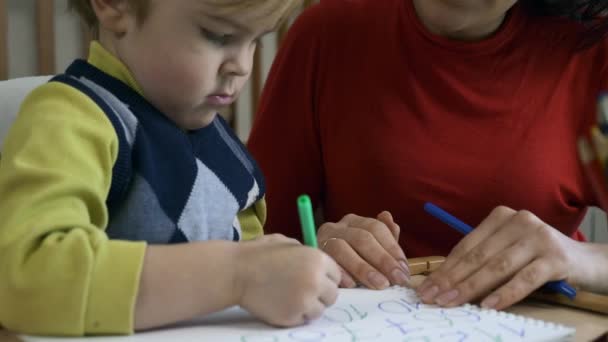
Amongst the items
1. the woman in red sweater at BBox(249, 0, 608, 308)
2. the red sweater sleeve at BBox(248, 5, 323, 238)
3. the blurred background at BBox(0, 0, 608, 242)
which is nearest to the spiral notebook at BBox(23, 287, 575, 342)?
the woman in red sweater at BBox(249, 0, 608, 308)

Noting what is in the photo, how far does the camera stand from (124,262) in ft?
1.79

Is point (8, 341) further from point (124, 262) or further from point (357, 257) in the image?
point (357, 257)

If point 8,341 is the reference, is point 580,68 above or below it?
above

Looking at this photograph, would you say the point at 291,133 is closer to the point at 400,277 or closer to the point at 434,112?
the point at 434,112

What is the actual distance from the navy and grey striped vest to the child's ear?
4 centimetres

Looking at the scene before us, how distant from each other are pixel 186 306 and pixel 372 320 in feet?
0.52

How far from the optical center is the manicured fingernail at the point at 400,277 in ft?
2.54

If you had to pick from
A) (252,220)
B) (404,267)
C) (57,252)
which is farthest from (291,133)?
(57,252)

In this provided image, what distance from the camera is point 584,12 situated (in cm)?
110

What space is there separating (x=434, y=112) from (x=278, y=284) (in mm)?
592

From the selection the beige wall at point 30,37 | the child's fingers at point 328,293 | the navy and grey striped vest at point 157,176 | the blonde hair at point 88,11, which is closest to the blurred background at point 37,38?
the beige wall at point 30,37

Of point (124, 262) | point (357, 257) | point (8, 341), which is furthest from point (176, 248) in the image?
point (357, 257)

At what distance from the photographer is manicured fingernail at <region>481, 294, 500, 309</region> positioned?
0.71 metres

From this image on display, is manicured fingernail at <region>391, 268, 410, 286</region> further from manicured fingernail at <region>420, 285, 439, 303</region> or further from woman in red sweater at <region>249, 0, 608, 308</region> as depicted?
woman in red sweater at <region>249, 0, 608, 308</region>
